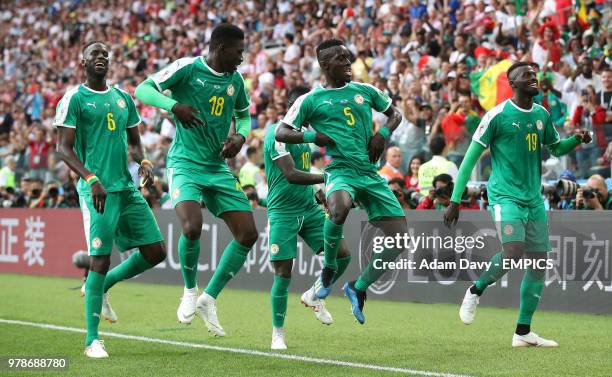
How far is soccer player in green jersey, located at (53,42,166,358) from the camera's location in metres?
9.27

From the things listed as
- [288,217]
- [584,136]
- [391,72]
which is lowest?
[288,217]

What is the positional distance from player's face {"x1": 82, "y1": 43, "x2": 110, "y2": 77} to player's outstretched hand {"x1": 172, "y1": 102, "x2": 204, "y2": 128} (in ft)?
2.44

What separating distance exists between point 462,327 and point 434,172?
413 centimetres

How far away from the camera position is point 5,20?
36375mm

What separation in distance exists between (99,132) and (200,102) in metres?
0.96

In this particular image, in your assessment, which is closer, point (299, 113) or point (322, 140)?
point (322, 140)

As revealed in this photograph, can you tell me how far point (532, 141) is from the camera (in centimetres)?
984

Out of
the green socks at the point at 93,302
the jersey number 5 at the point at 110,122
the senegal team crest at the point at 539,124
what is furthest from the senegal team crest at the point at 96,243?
the senegal team crest at the point at 539,124

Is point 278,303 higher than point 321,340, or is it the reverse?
point 278,303

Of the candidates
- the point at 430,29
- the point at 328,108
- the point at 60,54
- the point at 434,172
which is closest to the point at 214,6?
the point at 60,54

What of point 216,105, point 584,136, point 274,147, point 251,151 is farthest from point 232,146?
point 251,151

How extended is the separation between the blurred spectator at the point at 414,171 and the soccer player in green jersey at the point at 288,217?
5.58 m

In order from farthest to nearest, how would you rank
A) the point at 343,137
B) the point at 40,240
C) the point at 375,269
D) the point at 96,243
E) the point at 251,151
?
the point at 40,240, the point at 251,151, the point at 375,269, the point at 343,137, the point at 96,243

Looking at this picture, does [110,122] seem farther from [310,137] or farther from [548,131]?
[548,131]
